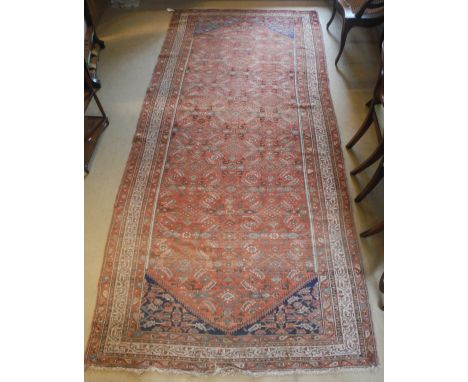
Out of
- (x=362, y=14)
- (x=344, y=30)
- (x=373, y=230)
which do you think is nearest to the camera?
(x=373, y=230)

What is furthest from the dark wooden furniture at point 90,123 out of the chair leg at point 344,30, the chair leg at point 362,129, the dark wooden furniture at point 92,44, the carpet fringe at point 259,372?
the chair leg at point 344,30

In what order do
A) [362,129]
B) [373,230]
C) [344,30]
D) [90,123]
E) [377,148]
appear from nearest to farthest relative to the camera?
1. [373,230]
2. [377,148]
3. [362,129]
4. [90,123]
5. [344,30]

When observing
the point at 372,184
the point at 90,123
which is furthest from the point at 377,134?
the point at 90,123

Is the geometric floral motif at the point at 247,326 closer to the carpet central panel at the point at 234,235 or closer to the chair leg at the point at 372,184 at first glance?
the carpet central panel at the point at 234,235

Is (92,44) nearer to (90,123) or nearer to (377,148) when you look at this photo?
(90,123)

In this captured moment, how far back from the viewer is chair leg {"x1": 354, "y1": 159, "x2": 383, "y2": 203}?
2.14m

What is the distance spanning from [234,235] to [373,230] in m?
0.70

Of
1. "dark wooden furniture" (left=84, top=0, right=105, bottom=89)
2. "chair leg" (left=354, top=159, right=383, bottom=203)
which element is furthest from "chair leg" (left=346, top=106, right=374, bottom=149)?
"dark wooden furniture" (left=84, top=0, right=105, bottom=89)

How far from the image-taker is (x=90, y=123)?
2.76m

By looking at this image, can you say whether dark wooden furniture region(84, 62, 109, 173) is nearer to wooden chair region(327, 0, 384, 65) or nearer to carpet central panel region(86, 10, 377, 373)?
carpet central panel region(86, 10, 377, 373)

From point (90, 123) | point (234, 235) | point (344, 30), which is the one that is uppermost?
point (344, 30)

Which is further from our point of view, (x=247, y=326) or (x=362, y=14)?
(x=362, y=14)
